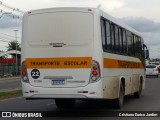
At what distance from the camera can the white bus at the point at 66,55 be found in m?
12.4

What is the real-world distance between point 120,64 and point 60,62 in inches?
130

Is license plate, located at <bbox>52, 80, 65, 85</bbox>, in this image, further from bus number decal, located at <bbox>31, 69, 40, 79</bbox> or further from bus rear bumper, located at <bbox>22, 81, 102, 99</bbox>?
bus number decal, located at <bbox>31, 69, 40, 79</bbox>

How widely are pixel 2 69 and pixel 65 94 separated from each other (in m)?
58.9

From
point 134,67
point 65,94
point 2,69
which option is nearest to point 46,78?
point 65,94

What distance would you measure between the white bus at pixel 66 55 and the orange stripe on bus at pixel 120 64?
3cm

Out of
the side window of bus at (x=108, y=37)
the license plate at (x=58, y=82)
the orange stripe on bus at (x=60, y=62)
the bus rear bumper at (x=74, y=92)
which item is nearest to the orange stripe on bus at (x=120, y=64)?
the side window of bus at (x=108, y=37)

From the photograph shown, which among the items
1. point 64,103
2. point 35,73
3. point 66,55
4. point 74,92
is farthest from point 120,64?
point 35,73

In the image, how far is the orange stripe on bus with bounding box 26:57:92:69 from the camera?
40.9ft

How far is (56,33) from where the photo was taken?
12.8 metres

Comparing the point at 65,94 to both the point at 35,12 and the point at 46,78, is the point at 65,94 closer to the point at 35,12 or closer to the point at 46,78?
the point at 46,78

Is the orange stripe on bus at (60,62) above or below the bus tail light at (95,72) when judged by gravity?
above

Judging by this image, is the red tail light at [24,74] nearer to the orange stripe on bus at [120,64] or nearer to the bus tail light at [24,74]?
the bus tail light at [24,74]

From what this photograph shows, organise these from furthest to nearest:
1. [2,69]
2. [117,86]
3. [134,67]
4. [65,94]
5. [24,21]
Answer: [2,69]
[134,67]
[117,86]
[24,21]
[65,94]

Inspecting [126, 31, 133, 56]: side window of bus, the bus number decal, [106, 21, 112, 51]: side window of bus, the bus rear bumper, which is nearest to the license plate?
the bus rear bumper
